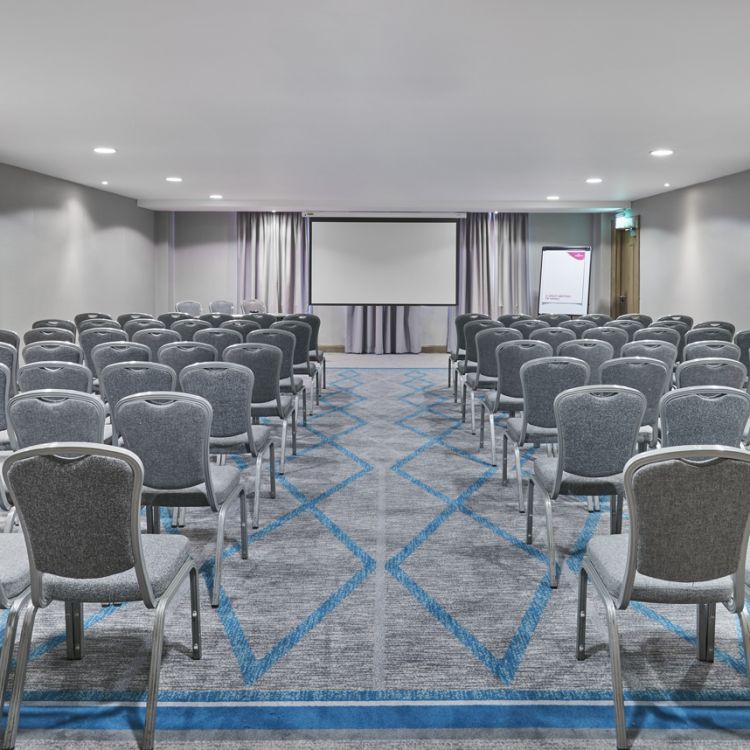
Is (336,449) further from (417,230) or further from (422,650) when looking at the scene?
(417,230)

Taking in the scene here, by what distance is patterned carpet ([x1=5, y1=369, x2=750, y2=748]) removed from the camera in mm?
2400

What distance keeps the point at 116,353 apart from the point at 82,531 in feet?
11.5

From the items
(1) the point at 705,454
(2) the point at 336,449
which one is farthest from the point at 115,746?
(2) the point at 336,449

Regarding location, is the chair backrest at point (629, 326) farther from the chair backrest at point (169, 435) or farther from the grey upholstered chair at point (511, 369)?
the chair backrest at point (169, 435)

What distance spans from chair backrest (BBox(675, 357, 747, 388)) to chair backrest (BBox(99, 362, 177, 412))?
127 inches

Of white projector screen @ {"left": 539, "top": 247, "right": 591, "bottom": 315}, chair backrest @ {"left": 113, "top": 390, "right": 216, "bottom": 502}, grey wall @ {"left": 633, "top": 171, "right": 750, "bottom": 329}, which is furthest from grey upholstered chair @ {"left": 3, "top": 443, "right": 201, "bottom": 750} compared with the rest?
white projector screen @ {"left": 539, "top": 247, "right": 591, "bottom": 315}

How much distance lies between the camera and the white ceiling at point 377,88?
4.14 m

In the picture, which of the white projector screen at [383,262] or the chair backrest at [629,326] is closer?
the chair backrest at [629,326]

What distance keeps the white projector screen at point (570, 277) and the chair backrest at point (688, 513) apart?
13.6 metres

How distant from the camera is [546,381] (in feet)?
14.5

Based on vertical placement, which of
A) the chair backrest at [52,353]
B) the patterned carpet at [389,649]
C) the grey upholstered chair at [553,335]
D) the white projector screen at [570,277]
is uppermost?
the white projector screen at [570,277]

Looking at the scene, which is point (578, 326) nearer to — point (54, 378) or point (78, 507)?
point (54, 378)

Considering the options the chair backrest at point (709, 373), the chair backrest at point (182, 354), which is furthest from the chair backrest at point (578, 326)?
the chair backrest at point (182, 354)

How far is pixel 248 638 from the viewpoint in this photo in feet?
9.68
